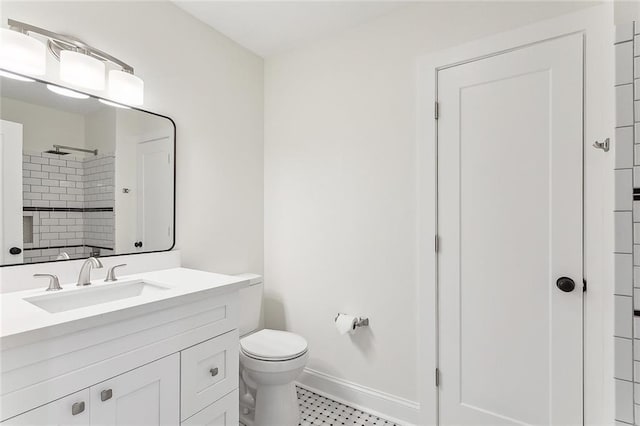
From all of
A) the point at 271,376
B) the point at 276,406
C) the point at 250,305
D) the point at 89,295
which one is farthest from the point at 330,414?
the point at 89,295

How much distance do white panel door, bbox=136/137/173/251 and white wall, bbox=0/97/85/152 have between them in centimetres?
30

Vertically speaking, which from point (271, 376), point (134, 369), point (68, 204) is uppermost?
point (68, 204)

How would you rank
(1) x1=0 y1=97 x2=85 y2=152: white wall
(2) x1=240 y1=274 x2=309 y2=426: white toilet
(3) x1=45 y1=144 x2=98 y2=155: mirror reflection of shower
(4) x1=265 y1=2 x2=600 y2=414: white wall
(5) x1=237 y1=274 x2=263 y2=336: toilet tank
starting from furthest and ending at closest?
1. (5) x1=237 y1=274 x2=263 y2=336: toilet tank
2. (4) x1=265 y1=2 x2=600 y2=414: white wall
3. (2) x1=240 y1=274 x2=309 y2=426: white toilet
4. (3) x1=45 y1=144 x2=98 y2=155: mirror reflection of shower
5. (1) x1=0 y1=97 x2=85 y2=152: white wall

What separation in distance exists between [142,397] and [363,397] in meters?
1.37

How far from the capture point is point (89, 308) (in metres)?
1.04

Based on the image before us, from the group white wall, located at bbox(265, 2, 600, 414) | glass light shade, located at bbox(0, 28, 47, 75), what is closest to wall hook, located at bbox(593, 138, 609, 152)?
white wall, located at bbox(265, 2, 600, 414)

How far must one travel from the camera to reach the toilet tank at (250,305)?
2.04 meters

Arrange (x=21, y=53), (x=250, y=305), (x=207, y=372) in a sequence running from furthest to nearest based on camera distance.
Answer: (x=250, y=305)
(x=207, y=372)
(x=21, y=53)

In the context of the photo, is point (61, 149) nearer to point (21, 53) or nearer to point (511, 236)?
point (21, 53)

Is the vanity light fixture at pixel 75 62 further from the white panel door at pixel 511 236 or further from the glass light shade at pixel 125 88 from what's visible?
the white panel door at pixel 511 236

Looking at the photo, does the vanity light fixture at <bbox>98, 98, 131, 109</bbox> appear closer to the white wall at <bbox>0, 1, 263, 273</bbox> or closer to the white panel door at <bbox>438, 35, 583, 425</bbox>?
the white wall at <bbox>0, 1, 263, 273</bbox>

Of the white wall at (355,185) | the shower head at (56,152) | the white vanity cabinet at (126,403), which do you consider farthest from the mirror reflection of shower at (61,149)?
the white wall at (355,185)

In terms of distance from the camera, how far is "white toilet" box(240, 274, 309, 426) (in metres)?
1.71

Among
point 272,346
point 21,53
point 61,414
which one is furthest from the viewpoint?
point 272,346
